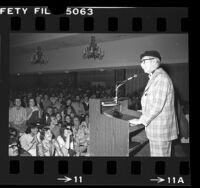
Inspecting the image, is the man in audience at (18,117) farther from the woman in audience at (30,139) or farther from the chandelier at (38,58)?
the chandelier at (38,58)

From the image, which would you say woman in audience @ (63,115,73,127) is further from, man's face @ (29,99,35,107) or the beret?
the beret

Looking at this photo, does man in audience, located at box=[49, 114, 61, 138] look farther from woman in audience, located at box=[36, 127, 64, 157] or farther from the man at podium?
the man at podium

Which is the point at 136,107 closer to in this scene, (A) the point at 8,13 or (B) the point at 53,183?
(B) the point at 53,183

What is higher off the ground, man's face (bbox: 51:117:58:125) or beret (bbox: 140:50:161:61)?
beret (bbox: 140:50:161:61)

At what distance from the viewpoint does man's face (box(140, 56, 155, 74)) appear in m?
3.49

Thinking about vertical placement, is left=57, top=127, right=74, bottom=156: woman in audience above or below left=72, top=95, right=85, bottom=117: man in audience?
below

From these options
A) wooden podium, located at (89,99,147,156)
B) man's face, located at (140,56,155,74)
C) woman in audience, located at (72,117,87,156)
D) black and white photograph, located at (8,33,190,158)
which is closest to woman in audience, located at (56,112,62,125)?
black and white photograph, located at (8,33,190,158)

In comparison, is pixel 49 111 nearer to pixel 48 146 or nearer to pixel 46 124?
pixel 46 124

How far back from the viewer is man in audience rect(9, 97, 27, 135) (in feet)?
11.6

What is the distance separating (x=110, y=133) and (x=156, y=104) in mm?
372

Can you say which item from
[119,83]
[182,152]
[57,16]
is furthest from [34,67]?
[182,152]

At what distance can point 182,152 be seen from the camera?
11.6ft

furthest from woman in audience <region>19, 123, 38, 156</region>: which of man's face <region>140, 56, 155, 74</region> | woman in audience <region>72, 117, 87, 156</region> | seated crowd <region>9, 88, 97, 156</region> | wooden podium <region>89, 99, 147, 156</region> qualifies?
man's face <region>140, 56, 155, 74</region>

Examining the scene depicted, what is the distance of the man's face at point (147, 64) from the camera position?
137 inches
